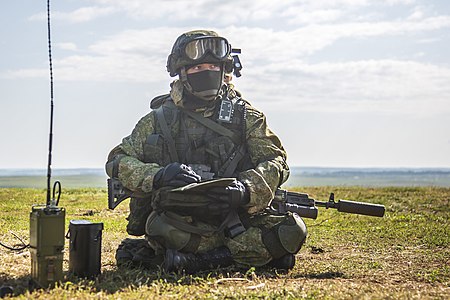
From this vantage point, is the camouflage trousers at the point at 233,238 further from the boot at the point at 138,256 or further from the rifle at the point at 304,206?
the rifle at the point at 304,206

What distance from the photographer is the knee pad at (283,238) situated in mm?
7559

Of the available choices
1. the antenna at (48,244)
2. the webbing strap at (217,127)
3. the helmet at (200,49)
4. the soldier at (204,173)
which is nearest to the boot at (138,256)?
the soldier at (204,173)

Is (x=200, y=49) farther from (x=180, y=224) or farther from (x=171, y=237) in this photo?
(x=171, y=237)

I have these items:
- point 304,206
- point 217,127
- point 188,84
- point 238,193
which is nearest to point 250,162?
point 217,127

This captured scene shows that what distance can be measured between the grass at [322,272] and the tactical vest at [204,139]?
1.34m

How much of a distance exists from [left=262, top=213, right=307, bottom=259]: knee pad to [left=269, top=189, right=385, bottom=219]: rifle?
323mm

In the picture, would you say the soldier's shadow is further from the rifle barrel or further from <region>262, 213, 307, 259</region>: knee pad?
the rifle barrel

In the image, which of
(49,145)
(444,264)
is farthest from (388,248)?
(49,145)

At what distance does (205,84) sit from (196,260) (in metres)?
2.17

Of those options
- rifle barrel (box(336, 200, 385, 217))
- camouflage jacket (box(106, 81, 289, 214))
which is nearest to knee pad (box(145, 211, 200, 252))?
camouflage jacket (box(106, 81, 289, 214))

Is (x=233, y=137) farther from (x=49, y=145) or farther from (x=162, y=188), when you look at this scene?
(x=49, y=145)

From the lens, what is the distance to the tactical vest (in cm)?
794

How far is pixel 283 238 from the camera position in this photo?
7.59m

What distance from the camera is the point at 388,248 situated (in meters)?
9.67
